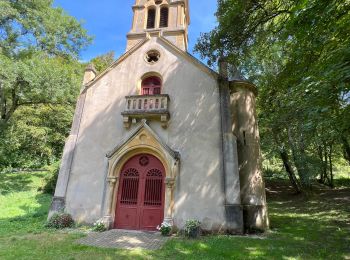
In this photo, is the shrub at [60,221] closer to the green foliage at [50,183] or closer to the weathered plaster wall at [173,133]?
the weathered plaster wall at [173,133]

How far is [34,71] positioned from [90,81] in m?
7.25

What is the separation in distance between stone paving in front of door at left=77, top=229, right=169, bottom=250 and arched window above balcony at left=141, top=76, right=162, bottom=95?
673 centimetres

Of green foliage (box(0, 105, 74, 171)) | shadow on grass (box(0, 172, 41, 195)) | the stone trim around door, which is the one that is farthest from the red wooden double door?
green foliage (box(0, 105, 74, 171))

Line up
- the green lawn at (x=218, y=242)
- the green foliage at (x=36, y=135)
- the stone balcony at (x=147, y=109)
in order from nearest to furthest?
the green lawn at (x=218, y=242), the stone balcony at (x=147, y=109), the green foliage at (x=36, y=135)

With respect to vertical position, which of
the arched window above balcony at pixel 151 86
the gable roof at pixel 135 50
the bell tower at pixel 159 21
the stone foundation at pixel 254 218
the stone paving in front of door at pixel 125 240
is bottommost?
the stone paving in front of door at pixel 125 240

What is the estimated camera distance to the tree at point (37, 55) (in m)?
18.1

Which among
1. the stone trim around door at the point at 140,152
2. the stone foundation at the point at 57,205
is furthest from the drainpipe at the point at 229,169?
the stone foundation at the point at 57,205

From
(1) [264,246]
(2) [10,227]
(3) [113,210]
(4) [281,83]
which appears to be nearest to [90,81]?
(3) [113,210]

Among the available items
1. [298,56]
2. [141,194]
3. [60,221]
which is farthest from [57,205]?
[298,56]

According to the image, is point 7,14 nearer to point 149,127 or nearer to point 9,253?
point 149,127

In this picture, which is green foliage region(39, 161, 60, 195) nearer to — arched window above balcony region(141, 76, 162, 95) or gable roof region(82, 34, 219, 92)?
gable roof region(82, 34, 219, 92)

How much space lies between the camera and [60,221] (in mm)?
10734

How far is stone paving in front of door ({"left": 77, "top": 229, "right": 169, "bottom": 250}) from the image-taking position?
26.9 ft

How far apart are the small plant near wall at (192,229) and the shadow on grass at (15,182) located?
53.2 ft
